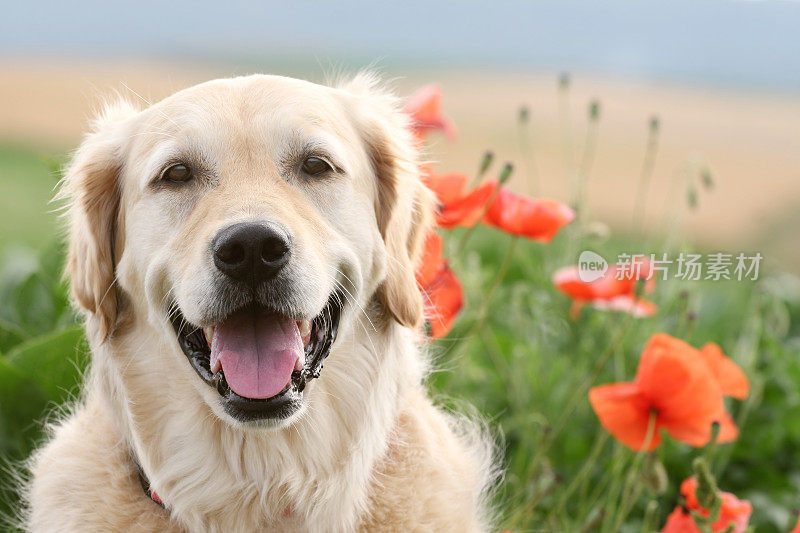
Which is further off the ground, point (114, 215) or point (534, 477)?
point (114, 215)

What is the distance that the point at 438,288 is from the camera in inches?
137

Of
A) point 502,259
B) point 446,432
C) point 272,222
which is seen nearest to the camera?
point 272,222

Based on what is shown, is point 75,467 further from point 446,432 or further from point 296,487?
point 446,432

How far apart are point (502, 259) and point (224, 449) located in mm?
3275

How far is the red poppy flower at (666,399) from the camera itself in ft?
9.73

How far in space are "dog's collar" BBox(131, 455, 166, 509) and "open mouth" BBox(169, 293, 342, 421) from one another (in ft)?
1.44

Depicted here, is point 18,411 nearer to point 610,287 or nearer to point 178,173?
point 178,173

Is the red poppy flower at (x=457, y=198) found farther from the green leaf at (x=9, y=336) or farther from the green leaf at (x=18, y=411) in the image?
the green leaf at (x=9, y=336)

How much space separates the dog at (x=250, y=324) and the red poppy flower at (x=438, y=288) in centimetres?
33

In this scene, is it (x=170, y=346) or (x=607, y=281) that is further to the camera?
(x=607, y=281)

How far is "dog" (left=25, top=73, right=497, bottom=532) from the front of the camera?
2424mm

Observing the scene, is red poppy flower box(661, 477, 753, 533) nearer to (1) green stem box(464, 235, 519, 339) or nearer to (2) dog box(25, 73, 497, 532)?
(2) dog box(25, 73, 497, 532)

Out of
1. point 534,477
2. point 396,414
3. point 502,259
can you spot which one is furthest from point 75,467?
point 502,259

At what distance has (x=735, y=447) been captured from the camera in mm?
4227
